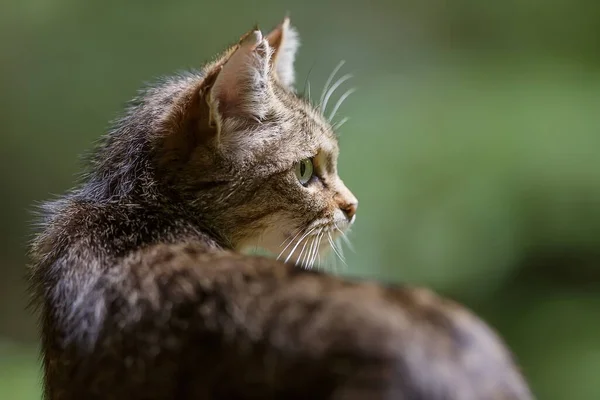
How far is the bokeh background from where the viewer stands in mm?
2521

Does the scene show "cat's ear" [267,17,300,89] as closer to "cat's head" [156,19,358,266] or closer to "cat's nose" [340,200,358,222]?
"cat's head" [156,19,358,266]

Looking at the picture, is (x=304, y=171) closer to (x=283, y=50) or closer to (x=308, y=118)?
(x=308, y=118)

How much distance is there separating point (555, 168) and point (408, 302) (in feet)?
6.57

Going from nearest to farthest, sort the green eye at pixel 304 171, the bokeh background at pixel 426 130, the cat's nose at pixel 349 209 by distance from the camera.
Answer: the green eye at pixel 304 171 → the cat's nose at pixel 349 209 → the bokeh background at pixel 426 130

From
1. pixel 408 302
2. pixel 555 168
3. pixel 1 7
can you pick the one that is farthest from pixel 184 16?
pixel 408 302

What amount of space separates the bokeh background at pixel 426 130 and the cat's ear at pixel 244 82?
118cm

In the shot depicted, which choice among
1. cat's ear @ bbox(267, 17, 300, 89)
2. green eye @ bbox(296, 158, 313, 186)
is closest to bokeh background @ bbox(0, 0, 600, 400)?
cat's ear @ bbox(267, 17, 300, 89)

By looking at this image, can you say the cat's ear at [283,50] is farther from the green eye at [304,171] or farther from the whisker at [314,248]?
the whisker at [314,248]

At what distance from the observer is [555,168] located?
2.66 m

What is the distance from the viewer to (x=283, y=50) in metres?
1.59

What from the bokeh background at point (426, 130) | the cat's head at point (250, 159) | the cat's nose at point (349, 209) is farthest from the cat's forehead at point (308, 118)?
the bokeh background at point (426, 130)

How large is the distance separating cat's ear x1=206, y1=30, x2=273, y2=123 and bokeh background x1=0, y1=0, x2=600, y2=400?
3.89 feet

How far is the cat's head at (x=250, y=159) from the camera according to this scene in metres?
1.19

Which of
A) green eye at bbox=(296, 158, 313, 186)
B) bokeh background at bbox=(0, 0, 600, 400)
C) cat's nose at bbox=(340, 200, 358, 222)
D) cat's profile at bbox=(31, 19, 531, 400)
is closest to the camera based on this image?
cat's profile at bbox=(31, 19, 531, 400)
